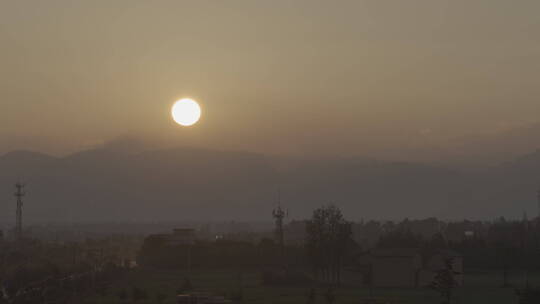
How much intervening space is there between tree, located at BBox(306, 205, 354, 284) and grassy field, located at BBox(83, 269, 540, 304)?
7.23 feet

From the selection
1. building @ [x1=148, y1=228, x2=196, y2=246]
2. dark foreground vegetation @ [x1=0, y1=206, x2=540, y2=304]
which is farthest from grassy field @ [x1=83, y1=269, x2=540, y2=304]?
building @ [x1=148, y1=228, x2=196, y2=246]

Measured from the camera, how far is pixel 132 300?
52938 millimetres

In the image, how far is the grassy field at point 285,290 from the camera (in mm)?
53312

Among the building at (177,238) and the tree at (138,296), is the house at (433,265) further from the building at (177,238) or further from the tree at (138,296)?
the building at (177,238)

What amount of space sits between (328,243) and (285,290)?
14.2m

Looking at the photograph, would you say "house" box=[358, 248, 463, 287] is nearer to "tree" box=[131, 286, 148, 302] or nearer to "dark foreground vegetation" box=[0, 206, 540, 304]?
"dark foreground vegetation" box=[0, 206, 540, 304]

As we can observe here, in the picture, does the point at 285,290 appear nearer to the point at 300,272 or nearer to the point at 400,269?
the point at 400,269

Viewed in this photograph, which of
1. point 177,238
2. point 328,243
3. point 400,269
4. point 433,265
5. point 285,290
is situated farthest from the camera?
point 177,238

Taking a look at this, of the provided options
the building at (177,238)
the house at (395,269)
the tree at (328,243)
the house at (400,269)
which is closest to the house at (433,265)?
the house at (400,269)

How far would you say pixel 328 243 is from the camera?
2995 inches

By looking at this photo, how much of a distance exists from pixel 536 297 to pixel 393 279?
28.2 metres

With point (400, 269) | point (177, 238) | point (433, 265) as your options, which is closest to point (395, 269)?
point (400, 269)

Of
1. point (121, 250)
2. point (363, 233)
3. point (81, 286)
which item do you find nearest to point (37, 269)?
point (81, 286)

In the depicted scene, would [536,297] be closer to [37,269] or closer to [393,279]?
[393,279]
